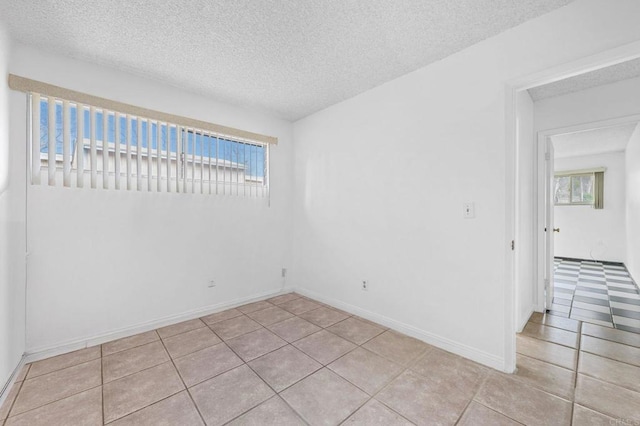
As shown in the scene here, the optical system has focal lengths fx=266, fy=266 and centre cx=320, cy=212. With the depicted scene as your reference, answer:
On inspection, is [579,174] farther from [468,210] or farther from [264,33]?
[264,33]

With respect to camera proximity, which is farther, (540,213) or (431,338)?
(540,213)

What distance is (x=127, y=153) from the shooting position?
2545mm

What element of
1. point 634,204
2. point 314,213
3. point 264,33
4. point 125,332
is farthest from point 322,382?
point 634,204

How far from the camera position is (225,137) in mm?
3252

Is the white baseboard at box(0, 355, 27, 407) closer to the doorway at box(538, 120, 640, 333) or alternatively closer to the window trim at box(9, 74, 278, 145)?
the window trim at box(9, 74, 278, 145)

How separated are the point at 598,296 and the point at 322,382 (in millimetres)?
4191

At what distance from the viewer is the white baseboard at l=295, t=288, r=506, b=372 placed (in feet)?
6.60

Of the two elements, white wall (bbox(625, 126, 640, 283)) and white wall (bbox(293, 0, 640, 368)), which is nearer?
white wall (bbox(293, 0, 640, 368))

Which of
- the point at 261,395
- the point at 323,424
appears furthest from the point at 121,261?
the point at 323,424

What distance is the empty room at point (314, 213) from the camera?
5.58 feet

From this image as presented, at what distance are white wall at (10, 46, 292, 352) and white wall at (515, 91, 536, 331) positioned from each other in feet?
9.44

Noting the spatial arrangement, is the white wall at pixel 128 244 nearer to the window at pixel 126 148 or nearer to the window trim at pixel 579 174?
the window at pixel 126 148

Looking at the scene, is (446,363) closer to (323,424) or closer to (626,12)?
(323,424)

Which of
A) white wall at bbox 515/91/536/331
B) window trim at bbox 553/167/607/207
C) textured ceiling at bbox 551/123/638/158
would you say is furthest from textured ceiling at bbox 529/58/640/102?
window trim at bbox 553/167/607/207
